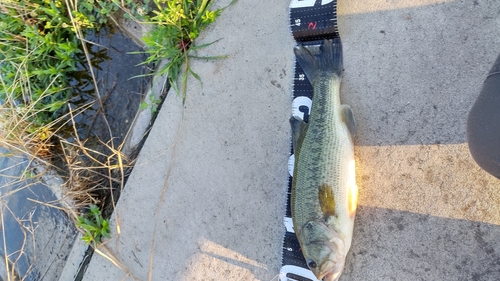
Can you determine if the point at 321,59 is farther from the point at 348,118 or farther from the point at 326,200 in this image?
the point at 326,200

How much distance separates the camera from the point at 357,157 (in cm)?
274

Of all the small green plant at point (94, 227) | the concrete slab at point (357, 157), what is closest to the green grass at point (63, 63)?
the small green plant at point (94, 227)

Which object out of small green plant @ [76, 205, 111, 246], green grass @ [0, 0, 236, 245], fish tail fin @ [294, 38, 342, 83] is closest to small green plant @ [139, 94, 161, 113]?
green grass @ [0, 0, 236, 245]

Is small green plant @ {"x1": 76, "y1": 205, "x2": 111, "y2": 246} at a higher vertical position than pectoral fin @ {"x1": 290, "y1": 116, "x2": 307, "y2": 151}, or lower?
lower

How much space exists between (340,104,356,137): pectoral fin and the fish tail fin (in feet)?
0.75

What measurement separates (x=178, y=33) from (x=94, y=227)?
185cm

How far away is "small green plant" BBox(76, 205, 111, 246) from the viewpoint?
3.37 meters

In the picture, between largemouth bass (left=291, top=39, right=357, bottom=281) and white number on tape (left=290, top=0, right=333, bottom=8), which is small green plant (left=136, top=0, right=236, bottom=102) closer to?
white number on tape (left=290, top=0, right=333, bottom=8)

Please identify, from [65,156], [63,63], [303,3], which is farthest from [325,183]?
[63,63]

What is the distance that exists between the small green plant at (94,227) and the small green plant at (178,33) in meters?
1.30

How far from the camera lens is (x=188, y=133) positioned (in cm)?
329

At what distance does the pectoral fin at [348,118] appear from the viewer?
2.61 m

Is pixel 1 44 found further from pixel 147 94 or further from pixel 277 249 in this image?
pixel 277 249

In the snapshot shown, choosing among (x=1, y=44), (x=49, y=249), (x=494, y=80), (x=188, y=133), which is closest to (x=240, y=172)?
(x=188, y=133)
